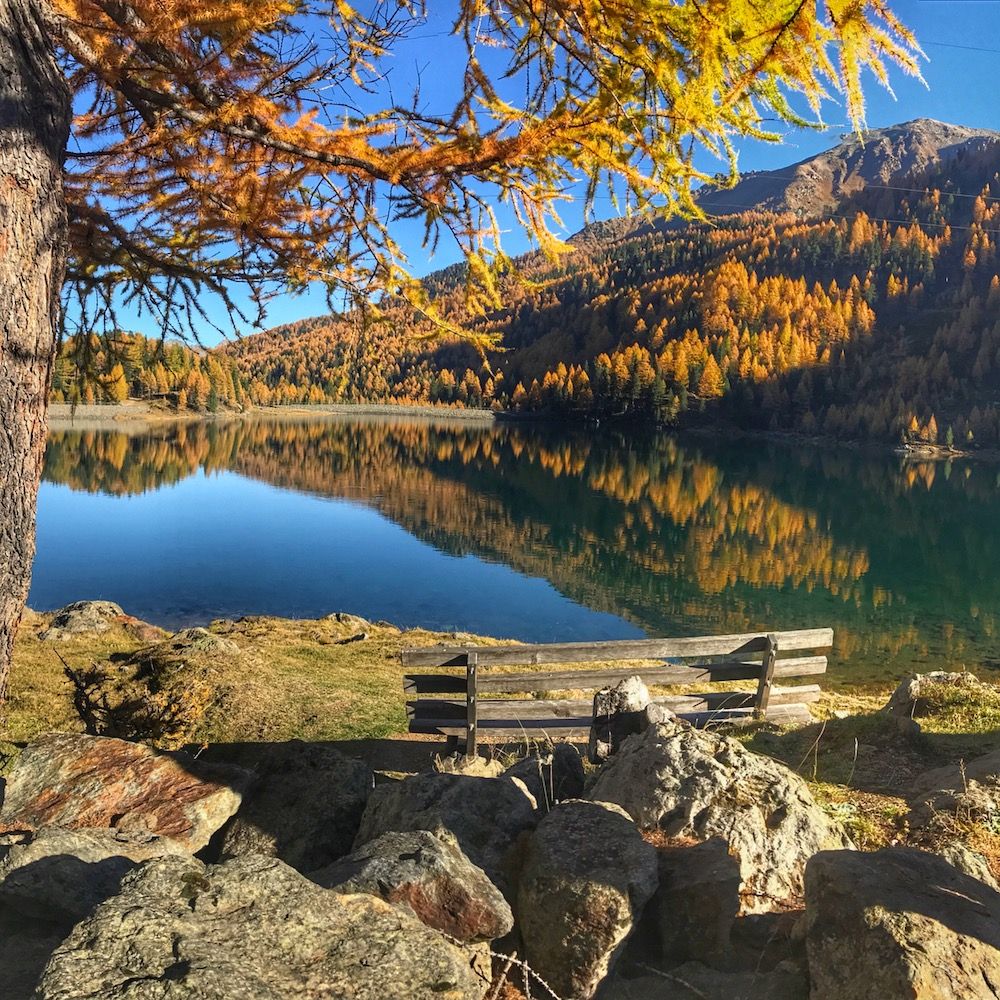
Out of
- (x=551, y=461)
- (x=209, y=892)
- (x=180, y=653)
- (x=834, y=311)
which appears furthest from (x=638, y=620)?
(x=834, y=311)

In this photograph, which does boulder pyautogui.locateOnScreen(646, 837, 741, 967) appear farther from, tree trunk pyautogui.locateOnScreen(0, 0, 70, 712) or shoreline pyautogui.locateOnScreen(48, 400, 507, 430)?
shoreline pyautogui.locateOnScreen(48, 400, 507, 430)

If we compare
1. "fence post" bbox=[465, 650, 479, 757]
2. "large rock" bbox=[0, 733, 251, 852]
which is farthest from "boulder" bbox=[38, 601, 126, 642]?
"large rock" bbox=[0, 733, 251, 852]

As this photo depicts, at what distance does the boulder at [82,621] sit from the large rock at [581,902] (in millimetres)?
15620

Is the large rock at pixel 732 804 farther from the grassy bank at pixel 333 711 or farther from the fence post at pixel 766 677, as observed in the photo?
the fence post at pixel 766 677

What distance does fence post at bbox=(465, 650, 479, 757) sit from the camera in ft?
32.4

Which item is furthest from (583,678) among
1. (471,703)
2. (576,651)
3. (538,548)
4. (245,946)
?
(538,548)

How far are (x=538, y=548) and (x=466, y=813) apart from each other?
116 ft

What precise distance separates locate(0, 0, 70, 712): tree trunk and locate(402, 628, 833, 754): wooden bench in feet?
21.7

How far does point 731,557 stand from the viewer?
126 feet

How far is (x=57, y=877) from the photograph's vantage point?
12.9 ft

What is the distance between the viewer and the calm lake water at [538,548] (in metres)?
26.9

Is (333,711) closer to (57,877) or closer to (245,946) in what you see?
(57,877)

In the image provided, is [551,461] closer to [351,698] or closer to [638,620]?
[638,620]

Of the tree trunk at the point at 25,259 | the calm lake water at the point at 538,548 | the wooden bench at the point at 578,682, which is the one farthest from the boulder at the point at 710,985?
the calm lake water at the point at 538,548
